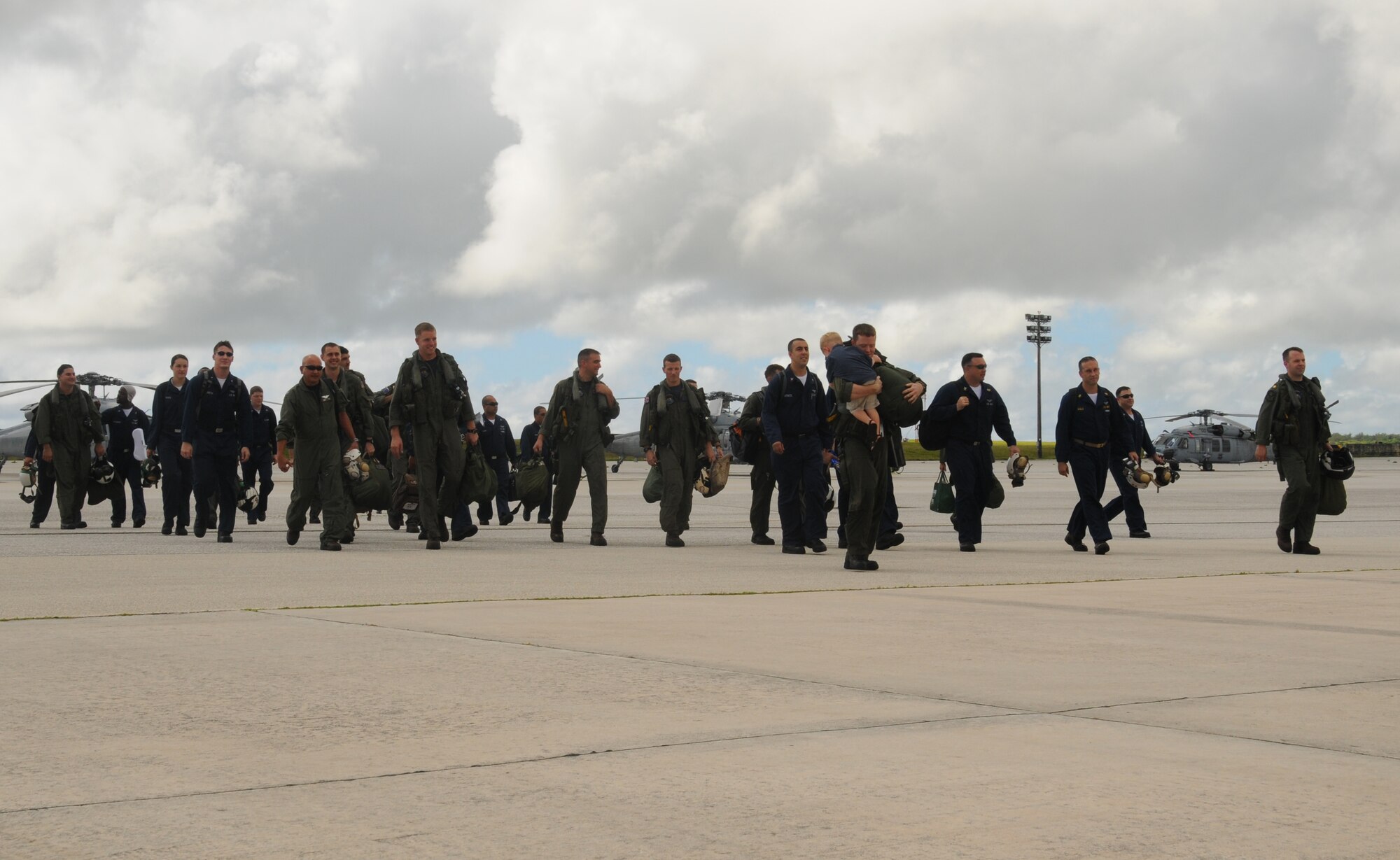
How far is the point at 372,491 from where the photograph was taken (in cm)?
1589

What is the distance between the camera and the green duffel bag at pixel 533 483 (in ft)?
59.8

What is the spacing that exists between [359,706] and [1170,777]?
2.61 m

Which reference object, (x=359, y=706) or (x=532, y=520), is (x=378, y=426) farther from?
(x=359, y=706)

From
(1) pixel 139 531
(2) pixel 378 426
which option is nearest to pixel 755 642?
(2) pixel 378 426

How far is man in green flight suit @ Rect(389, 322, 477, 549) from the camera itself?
1433cm

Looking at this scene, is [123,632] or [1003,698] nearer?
[1003,698]

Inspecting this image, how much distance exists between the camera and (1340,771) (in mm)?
4258

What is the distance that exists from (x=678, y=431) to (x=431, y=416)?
2412 mm

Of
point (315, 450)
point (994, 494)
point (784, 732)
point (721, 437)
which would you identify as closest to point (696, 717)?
point (784, 732)

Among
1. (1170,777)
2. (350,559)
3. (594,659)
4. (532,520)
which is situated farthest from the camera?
(532,520)

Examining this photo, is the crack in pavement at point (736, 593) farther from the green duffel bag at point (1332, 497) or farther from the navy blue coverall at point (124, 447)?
the navy blue coverall at point (124, 447)

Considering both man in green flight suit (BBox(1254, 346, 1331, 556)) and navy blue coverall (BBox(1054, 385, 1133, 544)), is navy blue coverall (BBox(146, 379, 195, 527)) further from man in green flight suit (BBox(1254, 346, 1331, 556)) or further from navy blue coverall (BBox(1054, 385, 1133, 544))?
man in green flight suit (BBox(1254, 346, 1331, 556))

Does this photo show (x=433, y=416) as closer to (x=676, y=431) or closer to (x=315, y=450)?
(x=315, y=450)

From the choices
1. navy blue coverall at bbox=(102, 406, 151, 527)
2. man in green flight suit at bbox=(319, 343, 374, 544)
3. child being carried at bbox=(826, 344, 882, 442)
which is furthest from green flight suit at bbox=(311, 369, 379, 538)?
child being carried at bbox=(826, 344, 882, 442)
